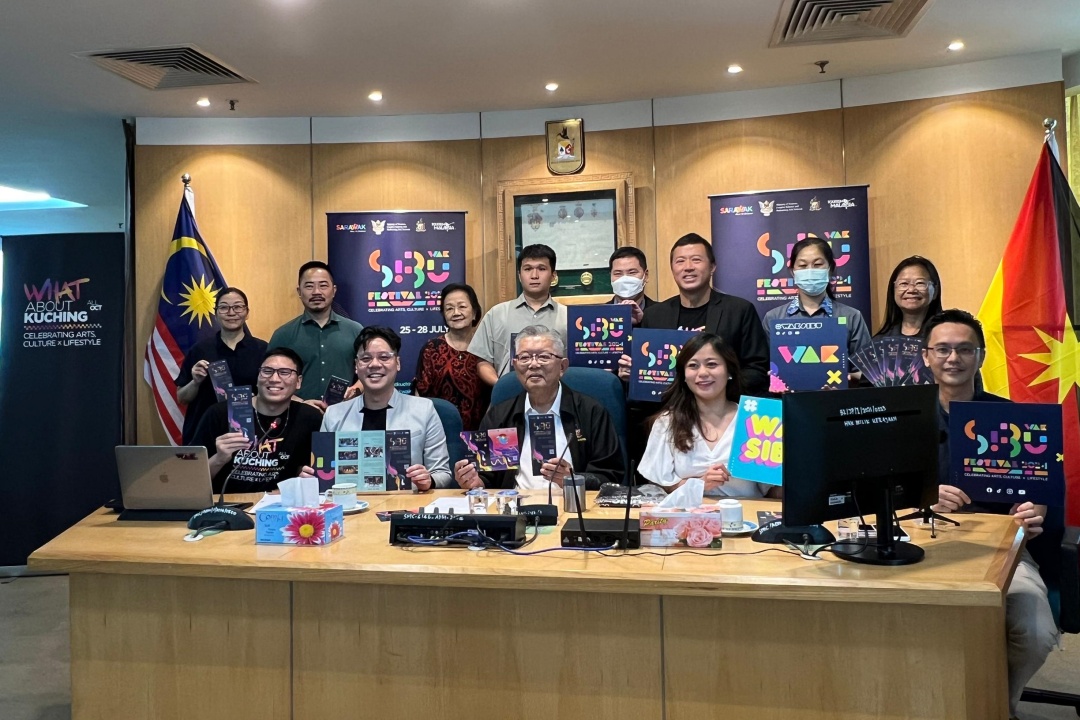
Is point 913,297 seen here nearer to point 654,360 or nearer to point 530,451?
point 654,360

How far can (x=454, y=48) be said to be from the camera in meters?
4.78

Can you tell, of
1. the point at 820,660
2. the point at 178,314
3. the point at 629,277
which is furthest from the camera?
the point at 178,314

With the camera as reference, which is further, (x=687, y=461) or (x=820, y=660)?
(x=687, y=461)

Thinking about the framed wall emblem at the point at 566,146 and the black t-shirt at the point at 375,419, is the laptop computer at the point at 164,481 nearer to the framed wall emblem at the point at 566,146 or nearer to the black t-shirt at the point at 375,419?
the black t-shirt at the point at 375,419

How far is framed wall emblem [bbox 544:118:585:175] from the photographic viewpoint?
5.98 m

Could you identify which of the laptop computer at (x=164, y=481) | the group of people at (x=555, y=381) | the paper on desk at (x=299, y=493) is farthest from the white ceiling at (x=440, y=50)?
the paper on desk at (x=299, y=493)

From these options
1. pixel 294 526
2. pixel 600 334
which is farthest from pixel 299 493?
pixel 600 334

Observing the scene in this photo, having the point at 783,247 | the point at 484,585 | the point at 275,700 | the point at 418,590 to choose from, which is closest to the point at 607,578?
the point at 484,585

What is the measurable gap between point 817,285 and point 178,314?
13.9 feet

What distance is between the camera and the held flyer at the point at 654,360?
3846mm

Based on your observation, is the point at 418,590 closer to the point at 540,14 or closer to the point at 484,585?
the point at 484,585

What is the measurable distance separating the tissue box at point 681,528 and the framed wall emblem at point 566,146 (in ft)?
13.3

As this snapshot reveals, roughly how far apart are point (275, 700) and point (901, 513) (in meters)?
1.99

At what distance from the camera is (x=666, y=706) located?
2082 mm
